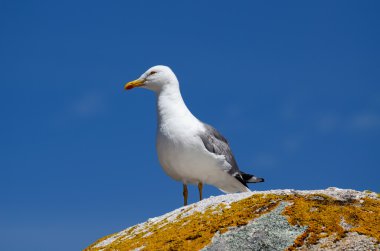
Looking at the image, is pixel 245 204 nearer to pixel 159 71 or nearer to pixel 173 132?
pixel 173 132

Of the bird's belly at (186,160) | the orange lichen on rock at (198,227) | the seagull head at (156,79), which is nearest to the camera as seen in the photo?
the orange lichen on rock at (198,227)

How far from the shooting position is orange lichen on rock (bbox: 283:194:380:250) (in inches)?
301

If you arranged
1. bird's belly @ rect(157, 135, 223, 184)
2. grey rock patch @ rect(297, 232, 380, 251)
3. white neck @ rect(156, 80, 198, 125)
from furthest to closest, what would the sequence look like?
white neck @ rect(156, 80, 198, 125), bird's belly @ rect(157, 135, 223, 184), grey rock patch @ rect(297, 232, 380, 251)

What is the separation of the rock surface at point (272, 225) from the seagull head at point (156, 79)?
180 inches

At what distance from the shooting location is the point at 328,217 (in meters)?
8.02

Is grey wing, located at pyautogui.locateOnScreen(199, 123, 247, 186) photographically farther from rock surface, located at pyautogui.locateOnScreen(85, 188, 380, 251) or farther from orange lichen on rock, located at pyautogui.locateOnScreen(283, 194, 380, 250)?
orange lichen on rock, located at pyautogui.locateOnScreen(283, 194, 380, 250)

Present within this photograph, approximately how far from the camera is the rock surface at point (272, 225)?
24.8 ft

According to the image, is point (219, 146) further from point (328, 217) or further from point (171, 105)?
point (328, 217)

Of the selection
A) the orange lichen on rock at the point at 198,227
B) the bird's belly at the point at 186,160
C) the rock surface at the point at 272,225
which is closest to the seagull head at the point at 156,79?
the bird's belly at the point at 186,160

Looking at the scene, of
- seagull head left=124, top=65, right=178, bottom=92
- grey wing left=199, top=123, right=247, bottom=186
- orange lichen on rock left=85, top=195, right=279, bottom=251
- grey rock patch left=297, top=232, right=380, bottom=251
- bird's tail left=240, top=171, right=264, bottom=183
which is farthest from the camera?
bird's tail left=240, top=171, right=264, bottom=183

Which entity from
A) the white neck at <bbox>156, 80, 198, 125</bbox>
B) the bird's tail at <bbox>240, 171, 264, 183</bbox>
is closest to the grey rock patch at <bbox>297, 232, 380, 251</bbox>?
the white neck at <bbox>156, 80, 198, 125</bbox>

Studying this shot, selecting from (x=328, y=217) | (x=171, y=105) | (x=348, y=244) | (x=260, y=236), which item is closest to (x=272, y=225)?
(x=260, y=236)

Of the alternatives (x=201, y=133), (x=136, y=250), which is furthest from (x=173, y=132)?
(x=136, y=250)

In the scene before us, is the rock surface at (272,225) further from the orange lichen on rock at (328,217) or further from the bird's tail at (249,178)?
the bird's tail at (249,178)
